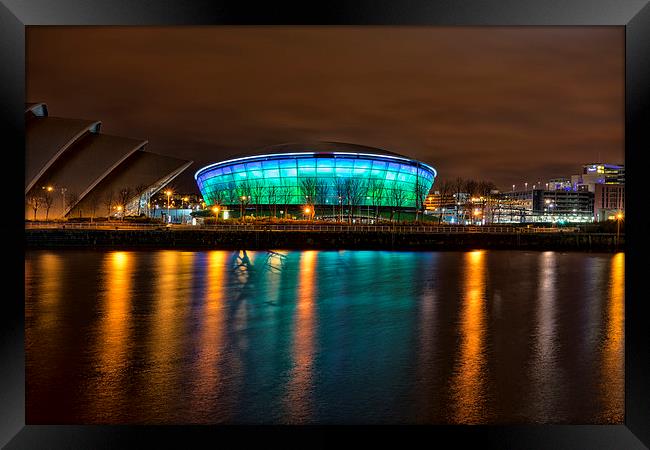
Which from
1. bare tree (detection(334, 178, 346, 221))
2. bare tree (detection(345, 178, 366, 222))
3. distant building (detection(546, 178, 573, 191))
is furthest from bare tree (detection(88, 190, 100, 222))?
distant building (detection(546, 178, 573, 191))

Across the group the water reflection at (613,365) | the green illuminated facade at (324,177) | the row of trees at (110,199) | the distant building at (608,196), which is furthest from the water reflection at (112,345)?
the distant building at (608,196)

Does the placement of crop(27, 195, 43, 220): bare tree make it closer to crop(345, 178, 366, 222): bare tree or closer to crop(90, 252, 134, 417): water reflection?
crop(345, 178, 366, 222): bare tree

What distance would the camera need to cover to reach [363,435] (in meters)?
4.62

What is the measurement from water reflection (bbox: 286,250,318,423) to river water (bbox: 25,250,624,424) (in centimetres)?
3

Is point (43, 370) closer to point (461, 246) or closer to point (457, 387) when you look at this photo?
point (457, 387)

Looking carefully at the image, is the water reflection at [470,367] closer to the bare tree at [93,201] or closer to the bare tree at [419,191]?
the bare tree at [419,191]

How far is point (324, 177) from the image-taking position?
75.5 m

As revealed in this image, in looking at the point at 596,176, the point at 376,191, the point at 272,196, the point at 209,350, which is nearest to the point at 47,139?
the point at 272,196

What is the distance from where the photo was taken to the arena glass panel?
75438 mm

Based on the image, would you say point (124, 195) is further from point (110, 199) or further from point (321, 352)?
point (321, 352)
